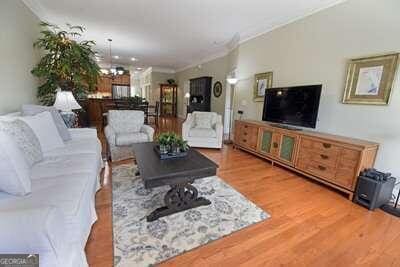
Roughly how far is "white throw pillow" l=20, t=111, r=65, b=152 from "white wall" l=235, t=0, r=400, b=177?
380cm

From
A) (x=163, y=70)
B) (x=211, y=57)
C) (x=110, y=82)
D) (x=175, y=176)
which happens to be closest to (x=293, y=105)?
(x=175, y=176)

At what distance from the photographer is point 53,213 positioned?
3.03 feet

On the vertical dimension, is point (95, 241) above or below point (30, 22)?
below

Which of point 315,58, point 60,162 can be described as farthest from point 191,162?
point 315,58

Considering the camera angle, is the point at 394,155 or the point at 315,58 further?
the point at 315,58

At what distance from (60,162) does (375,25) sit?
3.99m

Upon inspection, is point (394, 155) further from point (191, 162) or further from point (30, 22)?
point (30, 22)

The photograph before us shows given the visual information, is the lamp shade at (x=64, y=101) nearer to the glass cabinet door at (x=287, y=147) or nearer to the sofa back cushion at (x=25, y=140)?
the sofa back cushion at (x=25, y=140)

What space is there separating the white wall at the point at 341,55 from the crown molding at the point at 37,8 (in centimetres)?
441

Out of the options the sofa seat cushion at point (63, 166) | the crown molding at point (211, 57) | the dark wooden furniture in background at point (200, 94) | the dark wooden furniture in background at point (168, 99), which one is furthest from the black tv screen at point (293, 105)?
the dark wooden furniture in background at point (168, 99)

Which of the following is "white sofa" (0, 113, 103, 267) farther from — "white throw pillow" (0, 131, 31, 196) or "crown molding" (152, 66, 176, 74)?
"crown molding" (152, 66, 176, 74)

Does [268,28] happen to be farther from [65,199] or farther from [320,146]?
[65,199]

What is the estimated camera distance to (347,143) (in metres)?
2.40

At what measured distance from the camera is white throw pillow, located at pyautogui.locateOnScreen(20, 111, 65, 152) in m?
2.02
